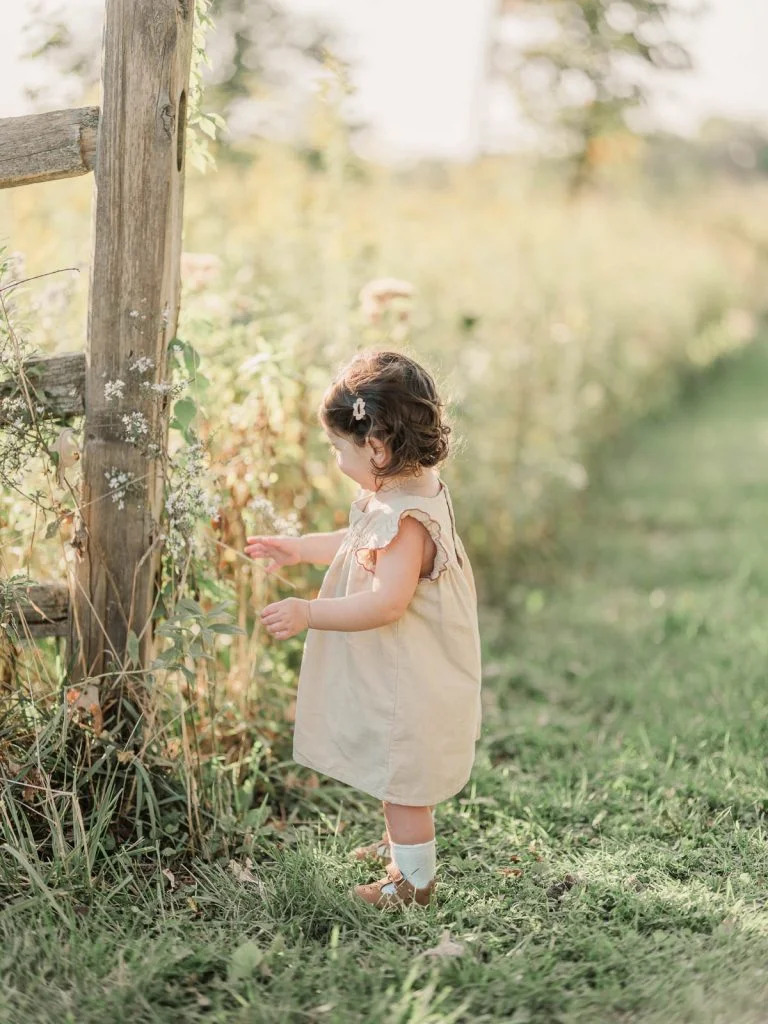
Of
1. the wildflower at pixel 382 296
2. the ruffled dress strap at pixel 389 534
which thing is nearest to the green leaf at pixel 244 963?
the ruffled dress strap at pixel 389 534

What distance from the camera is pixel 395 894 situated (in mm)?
2660

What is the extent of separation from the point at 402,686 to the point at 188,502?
696 mm

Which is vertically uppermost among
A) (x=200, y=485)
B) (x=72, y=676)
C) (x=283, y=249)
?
(x=283, y=249)

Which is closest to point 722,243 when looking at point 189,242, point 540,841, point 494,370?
point 494,370

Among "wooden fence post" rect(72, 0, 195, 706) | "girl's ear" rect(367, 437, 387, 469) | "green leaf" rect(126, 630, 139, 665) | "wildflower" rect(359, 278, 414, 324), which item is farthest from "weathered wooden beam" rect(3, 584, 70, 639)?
"wildflower" rect(359, 278, 414, 324)

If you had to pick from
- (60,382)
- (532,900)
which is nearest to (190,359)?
(60,382)

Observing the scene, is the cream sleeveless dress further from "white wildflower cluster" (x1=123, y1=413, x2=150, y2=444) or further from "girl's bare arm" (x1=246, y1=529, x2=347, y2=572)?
"white wildflower cluster" (x1=123, y1=413, x2=150, y2=444)

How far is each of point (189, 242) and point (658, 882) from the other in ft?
12.1

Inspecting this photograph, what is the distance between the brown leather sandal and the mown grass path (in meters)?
0.05

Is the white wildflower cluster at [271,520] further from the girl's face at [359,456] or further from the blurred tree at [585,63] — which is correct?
the blurred tree at [585,63]

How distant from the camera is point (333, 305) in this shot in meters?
4.41

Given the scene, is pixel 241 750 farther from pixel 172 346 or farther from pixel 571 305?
pixel 571 305

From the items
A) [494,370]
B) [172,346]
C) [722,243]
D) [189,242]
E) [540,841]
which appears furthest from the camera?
[722,243]

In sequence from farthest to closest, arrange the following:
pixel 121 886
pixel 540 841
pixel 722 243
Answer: pixel 722 243 < pixel 540 841 < pixel 121 886
